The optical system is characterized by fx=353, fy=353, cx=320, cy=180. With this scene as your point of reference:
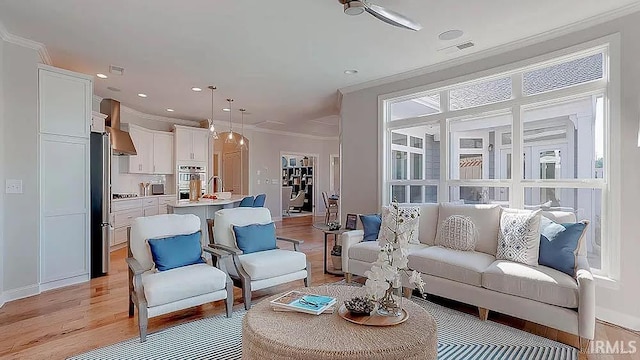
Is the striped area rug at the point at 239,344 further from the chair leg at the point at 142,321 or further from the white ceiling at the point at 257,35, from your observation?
the white ceiling at the point at 257,35

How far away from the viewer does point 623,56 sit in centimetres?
295

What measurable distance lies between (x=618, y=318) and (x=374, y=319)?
2475mm

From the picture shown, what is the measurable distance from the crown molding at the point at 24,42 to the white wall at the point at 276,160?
542 centimetres

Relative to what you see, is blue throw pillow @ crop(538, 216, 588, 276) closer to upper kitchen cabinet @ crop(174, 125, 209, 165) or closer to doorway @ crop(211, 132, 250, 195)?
upper kitchen cabinet @ crop(174, 125, 209, 165)

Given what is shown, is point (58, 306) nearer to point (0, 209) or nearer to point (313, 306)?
point (0, 209)

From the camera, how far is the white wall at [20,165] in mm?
3510

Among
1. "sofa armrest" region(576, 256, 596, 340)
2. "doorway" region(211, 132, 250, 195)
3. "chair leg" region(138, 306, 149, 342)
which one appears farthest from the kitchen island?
"sofa armrest" region(576, 256, 596, 340)

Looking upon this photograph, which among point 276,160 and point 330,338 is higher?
point 276,160

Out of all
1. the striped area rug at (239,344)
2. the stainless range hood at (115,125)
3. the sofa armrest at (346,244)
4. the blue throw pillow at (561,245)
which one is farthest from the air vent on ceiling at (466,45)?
the stainless range hood at (115,125)

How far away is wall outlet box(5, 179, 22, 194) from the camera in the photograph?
3512 millimetres

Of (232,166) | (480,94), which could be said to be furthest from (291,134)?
(480,94)

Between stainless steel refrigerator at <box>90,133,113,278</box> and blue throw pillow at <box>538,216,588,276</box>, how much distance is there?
4.77 m

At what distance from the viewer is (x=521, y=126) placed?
3.68m

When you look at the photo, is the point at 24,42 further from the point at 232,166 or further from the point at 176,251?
the point at 232,166
